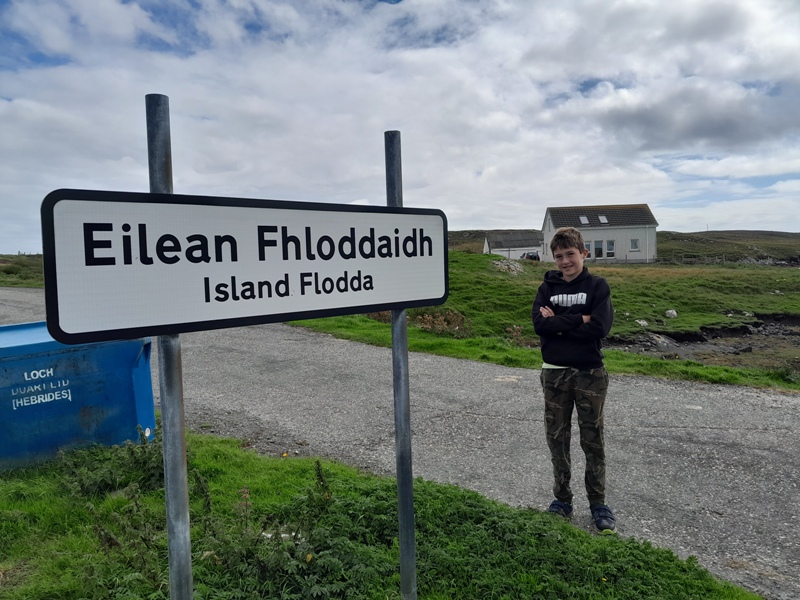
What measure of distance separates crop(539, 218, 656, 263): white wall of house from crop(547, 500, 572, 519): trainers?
5420cm

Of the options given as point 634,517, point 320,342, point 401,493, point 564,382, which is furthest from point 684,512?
point 320,342

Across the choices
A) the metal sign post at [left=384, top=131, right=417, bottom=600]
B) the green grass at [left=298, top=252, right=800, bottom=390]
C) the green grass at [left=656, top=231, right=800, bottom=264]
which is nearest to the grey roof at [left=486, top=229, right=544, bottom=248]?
the green grass at [left=656, top=231, right=800, bottom=264]

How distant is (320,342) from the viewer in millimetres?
12461

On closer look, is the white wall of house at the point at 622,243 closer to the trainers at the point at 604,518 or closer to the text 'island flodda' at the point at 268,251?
the trainers at the point at 604,518

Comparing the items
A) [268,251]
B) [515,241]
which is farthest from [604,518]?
[515,241]

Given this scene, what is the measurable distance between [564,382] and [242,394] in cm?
526

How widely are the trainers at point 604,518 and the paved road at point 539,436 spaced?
0.14 m

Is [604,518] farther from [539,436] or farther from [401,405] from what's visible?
[401,405]

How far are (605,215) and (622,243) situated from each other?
3454 millimetres

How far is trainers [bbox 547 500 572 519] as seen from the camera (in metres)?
4.33

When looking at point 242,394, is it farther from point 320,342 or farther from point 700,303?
point 700,303

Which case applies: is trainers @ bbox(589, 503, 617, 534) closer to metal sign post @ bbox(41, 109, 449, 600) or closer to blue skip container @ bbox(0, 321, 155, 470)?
metal sign post @ bbox(41, 109, 449, 600)

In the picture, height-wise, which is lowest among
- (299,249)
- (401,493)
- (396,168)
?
(401,493)

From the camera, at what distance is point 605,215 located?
5819 centimetres
